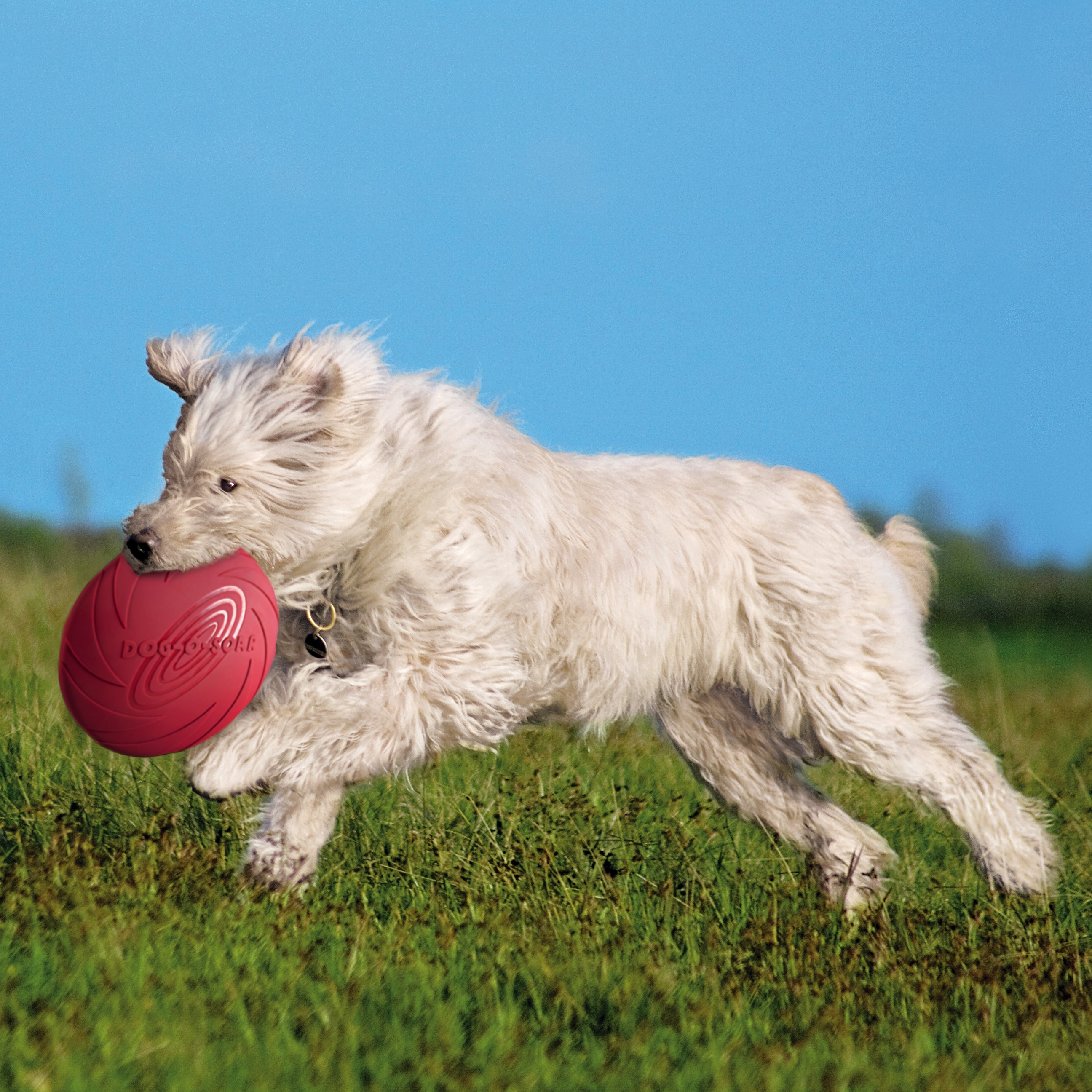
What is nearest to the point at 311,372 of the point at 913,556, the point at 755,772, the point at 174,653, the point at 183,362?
the point at 183,362

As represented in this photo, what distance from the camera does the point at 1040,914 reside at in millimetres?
5688

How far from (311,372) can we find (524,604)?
1.29 metres

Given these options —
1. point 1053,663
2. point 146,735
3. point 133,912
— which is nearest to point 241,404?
point 146,735

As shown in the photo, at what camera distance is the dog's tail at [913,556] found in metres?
6.85

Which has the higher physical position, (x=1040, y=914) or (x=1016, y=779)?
(x=1016, y=779)

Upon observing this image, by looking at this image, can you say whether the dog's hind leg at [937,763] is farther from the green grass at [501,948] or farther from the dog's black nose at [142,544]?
the dog's black nose at [142,544]

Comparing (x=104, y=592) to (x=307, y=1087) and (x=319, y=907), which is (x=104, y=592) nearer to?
(x=319, y=907)

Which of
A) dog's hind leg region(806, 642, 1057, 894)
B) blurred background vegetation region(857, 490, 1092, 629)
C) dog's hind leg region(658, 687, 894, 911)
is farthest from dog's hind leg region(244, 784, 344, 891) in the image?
blurred background vegetation region(857, 490, 1092, 629)

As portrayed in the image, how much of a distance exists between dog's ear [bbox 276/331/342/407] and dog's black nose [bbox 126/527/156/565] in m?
0.80

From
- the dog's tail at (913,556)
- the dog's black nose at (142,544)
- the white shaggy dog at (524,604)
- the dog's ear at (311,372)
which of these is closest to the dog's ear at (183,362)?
the white shaggy dog at (524,604)

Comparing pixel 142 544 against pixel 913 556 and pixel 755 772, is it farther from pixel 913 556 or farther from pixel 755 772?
pixel 913 556

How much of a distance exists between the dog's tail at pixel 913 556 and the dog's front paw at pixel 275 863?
3.50m

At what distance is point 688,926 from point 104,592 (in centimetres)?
268

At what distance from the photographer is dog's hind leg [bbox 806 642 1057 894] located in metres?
6.11
